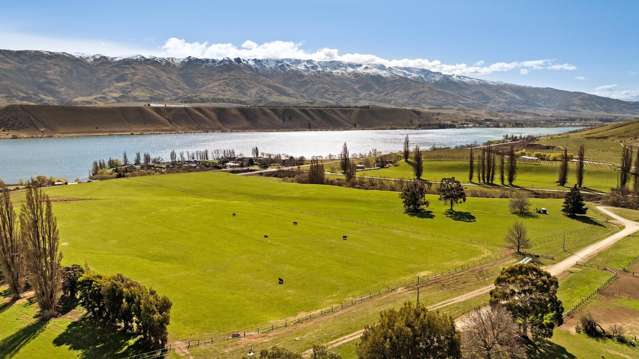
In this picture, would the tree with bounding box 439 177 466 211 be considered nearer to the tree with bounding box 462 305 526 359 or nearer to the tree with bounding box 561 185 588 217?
the tree with bounding box 561 185 588 217

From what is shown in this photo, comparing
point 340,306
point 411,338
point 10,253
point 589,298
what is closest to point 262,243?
point 340,306

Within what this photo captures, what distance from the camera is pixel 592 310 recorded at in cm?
5175

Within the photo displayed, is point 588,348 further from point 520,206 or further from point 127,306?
point 520,206

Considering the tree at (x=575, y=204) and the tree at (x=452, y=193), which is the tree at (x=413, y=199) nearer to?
the tree at (x=452, y=193)

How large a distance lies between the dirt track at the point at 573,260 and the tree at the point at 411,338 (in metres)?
9.61

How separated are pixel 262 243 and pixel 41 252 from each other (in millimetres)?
34563

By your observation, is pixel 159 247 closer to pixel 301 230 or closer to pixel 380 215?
pixel 301 230

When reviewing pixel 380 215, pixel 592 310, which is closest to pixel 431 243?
pixel 380 215

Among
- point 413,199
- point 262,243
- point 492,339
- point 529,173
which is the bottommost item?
point 262,243

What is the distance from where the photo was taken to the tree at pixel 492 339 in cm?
3809

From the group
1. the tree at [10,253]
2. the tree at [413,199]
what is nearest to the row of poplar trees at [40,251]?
the tree at [10,253]

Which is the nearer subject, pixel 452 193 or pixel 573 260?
pixel 573 260

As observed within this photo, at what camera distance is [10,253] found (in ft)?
186

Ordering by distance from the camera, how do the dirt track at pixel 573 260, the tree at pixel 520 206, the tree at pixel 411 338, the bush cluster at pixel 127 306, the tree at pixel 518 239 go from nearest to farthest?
the tree at pixel 411 338 < the bush cluster at pixel 127 306 < the dirt track at pixel 573 260 < the tree at pixel 518 239 < the tree at pixel 520 206
